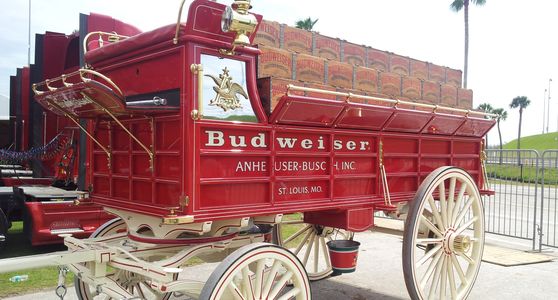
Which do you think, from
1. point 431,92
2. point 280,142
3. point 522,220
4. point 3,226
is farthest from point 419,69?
point 3,226

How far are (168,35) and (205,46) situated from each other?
253mm

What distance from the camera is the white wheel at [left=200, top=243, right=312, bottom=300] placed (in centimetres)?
272

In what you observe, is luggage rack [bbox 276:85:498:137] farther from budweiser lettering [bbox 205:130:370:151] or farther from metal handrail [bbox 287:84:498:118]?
budweiser lettering [bbox 205:130:370:151]

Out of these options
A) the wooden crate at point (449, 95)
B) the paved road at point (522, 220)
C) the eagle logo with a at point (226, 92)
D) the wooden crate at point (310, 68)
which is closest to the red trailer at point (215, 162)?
the eagle logo with a at point (226, 92)

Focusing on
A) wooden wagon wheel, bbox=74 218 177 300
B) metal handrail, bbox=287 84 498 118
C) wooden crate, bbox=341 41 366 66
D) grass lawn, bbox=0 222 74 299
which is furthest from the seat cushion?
grass lawn, bbox=0 222 74 299

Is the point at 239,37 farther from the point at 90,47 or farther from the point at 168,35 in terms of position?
the point at 90,47

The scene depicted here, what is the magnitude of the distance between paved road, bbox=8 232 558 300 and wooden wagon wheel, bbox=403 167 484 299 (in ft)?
2.27

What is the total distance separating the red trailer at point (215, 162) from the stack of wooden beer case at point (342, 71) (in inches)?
9.7

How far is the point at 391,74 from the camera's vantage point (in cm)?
445

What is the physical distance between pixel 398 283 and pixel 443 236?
4.40 ft

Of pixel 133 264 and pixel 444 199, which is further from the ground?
pixel 444 199

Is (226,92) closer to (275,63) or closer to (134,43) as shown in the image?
(275,63)

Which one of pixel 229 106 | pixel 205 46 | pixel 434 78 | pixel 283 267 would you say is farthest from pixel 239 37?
pixel 434 78

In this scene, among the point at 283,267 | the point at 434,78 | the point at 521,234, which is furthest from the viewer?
the point at 521,234
